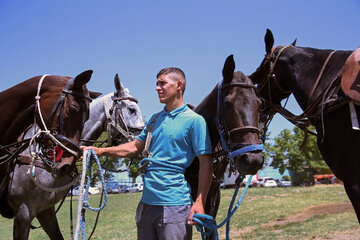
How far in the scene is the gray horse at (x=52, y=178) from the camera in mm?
4828

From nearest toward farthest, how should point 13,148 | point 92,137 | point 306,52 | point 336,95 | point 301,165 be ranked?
point 336,95, point 306,52, point 13,148, point 92,137, point 301,165

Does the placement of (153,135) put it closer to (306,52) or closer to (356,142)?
(356,142)

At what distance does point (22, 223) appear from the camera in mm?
4738

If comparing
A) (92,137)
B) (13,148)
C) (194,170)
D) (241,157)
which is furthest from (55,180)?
(241,157)

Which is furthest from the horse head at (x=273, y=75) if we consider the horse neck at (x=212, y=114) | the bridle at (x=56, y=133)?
the bridle at (x=56, y=133)

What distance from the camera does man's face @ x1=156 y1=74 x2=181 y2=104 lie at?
2.97 meters

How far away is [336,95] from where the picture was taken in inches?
139

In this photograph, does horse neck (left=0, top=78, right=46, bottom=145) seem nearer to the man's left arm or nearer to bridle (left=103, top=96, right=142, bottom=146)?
bridle (left=103, top=96, right=142, bottom=146)

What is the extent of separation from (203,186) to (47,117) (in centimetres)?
220

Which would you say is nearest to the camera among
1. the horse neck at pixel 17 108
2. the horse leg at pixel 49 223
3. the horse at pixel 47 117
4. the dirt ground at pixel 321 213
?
the horse at pixel 47 117

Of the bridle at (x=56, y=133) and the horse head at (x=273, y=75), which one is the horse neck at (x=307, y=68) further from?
the bridle at (x=56, y=133)

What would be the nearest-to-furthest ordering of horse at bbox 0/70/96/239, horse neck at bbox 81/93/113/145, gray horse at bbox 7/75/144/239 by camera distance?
horse at bbox 0/70/96/239 → gray horse at bbox 7/75/144/239 → horse neck at bbox 81/93/113/145

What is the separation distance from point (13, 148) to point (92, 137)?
1.91 m

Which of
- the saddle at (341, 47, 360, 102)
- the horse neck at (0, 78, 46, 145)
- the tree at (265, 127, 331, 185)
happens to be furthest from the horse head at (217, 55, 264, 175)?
the tree at (265, 127, 331, 185)
